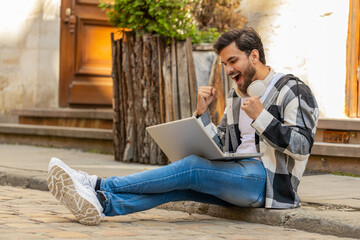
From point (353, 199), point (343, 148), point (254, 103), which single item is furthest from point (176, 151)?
point (343, 148)

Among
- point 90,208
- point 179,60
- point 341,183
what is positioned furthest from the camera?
point 179,60

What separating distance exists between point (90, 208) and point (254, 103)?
1.09 meters

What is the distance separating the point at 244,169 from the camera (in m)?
4.18

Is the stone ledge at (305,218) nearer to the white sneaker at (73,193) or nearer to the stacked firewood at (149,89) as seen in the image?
the white sneaker at (73,193)

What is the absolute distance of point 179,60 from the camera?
6.91 metres

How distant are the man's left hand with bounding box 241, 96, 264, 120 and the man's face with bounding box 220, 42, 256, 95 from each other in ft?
0.97

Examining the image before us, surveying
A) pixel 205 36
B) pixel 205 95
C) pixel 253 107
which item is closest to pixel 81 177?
pixel 205 95

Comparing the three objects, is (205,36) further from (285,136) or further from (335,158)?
(285,136)

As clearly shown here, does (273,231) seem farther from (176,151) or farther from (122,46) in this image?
(122,46)

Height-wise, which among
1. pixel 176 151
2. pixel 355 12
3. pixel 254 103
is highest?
pixel 355 12

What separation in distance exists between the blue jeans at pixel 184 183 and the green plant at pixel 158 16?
2.88m

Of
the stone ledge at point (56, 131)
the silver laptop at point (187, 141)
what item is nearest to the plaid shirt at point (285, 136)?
the silver laptop at point (187, 141)

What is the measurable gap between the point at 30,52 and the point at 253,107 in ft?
22.6

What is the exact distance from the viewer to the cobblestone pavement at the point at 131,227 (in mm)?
3729
